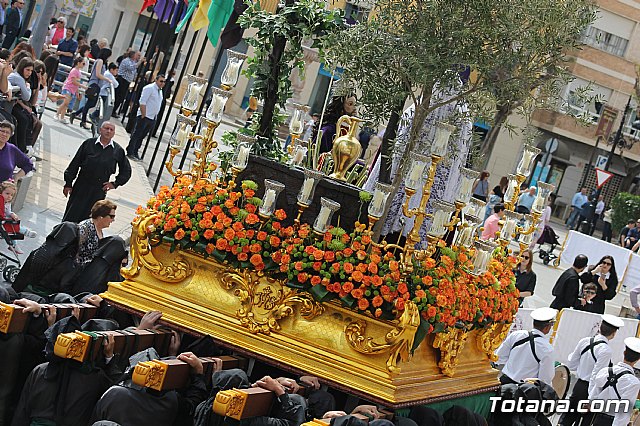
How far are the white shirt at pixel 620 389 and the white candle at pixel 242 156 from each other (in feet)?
22.0

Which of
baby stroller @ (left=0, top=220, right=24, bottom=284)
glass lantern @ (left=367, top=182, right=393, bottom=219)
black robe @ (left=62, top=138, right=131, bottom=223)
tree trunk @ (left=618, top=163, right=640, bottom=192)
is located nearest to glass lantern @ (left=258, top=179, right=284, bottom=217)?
glass lantern @ (left=367, top=182, right=393, bottom=219)

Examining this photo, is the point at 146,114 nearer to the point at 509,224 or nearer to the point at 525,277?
the point at 525,277

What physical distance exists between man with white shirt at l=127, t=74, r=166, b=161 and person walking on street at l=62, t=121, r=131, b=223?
7647 mm

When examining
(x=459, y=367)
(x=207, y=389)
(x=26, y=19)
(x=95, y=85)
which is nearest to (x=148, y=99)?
(x=95, y=85)

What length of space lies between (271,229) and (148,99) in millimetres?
14582

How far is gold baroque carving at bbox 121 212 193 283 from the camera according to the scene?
923cm

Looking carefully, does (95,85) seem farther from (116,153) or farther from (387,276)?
(387,276)

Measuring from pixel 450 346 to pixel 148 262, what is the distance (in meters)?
2.54

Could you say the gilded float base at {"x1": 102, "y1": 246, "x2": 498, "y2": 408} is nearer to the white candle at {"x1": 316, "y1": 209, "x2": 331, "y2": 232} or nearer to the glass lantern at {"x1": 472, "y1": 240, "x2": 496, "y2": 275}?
the white candle at {"x1": 316, "y1": 209, "x2": 331, "y2": 232}

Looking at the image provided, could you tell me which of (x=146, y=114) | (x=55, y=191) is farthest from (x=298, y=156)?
(x=146, y=114)

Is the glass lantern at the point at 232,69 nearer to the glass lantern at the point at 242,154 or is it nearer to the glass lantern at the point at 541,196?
the glass lantern at the point at 242,154

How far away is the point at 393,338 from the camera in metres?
8.52

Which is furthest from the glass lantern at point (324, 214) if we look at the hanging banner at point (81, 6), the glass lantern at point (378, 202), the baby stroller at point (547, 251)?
the hanging banner at point (81, 6)

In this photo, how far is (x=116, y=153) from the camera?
48.6ft
